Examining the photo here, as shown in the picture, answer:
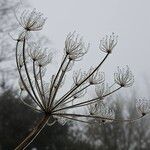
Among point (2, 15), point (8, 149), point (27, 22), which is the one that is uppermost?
point (2, 15)

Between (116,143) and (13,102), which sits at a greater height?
(13,102)

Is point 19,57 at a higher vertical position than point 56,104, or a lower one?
higher

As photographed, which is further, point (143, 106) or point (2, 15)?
point (2, 15)

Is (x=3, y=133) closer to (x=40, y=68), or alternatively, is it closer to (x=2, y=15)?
(x=2, y=15)

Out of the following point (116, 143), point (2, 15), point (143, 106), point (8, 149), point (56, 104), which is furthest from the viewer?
point (116, 143)

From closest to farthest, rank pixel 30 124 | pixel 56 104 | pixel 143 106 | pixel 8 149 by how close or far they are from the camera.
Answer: pixel 56 104 < pixel 143 106 < pixel 8 149 < pixel 30 124

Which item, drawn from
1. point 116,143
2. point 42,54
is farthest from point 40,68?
point 116,143

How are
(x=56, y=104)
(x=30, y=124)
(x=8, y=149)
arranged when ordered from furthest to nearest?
(x=30, y=124) → (x=8, y=149) → (x=56, y=104)

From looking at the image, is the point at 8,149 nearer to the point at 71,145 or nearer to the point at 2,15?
the point at 71,145

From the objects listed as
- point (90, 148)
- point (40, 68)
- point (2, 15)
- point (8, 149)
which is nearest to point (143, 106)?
point (40, 68)
